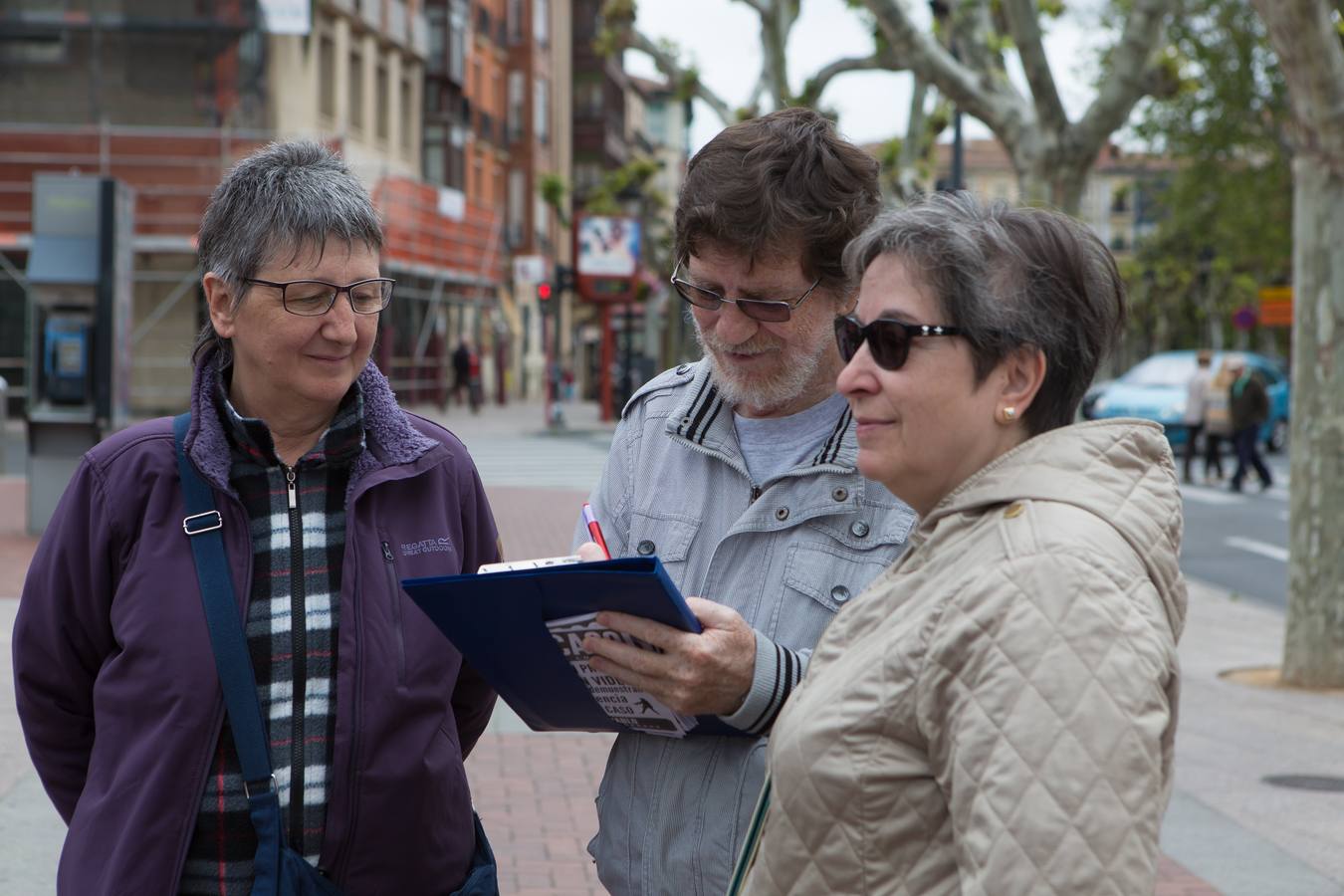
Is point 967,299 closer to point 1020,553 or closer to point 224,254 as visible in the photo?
point 1020,553

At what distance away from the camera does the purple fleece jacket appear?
2598 mm

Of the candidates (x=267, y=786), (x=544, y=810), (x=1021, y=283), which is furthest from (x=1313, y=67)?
(x=267, y=786)

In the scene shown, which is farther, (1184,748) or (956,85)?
(956,85)

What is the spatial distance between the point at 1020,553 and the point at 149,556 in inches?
56.1

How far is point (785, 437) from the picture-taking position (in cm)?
268

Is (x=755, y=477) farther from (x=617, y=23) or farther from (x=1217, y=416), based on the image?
(x=617, y=23)

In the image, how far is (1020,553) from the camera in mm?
1823

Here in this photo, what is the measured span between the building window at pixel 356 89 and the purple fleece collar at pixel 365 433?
39.2 meters

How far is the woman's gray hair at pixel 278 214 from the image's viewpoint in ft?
9.00

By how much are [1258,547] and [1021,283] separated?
644 inches

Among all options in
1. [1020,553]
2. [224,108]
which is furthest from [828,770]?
[224,108]

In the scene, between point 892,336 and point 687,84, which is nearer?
point 892,336

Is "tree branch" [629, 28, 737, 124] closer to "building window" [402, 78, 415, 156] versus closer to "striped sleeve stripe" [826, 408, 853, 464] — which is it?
"building window" [402, 78, 415, 156]

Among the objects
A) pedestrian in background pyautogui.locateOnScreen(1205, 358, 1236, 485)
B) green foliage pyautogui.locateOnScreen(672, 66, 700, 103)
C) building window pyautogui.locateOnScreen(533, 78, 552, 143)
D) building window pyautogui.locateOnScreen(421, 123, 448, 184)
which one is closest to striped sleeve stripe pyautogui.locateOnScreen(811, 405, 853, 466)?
pedestrian in background pyautogui.locateOnScreen(1205, 358, 1236, 485)
